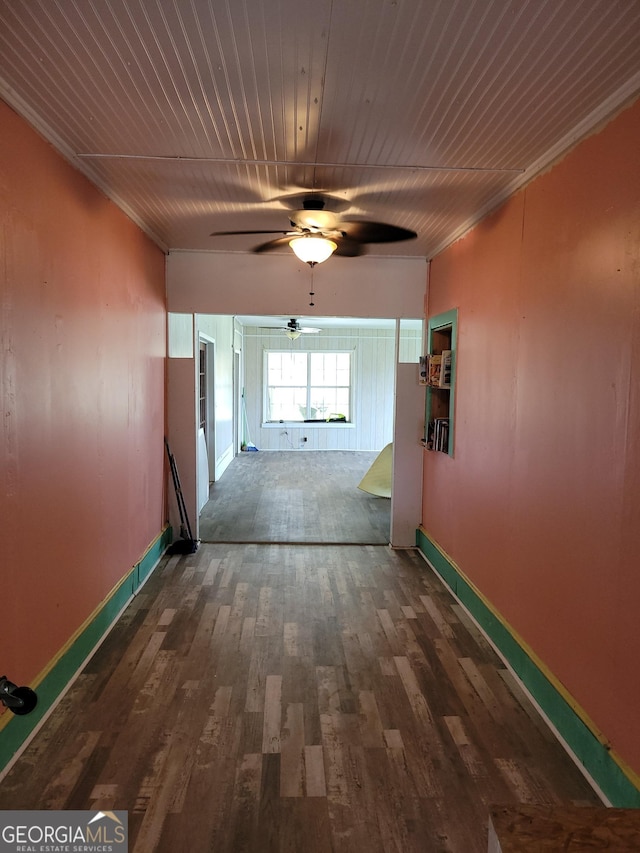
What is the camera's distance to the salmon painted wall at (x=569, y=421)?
189cm

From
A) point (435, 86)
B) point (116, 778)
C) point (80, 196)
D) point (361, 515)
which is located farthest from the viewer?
point (361, 515)

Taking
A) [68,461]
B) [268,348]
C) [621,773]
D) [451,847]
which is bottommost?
[451,847]

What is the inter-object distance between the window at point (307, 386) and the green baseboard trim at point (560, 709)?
718cm

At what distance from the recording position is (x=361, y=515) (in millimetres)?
6000

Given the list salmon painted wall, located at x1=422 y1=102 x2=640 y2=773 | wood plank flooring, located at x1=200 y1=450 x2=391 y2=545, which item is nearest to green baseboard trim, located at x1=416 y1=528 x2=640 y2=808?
salmon painted wall, located at x1=422 y1=102 x2=640 y2=773

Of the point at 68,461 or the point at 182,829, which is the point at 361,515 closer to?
the point at 68,461

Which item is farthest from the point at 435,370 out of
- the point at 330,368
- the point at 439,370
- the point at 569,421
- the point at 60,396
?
the point at 330,368

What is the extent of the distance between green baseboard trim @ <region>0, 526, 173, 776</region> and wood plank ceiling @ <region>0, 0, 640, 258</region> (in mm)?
2349

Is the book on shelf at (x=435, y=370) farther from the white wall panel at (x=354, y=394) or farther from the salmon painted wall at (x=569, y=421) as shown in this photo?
the white wall panel at (x=354, y=394)

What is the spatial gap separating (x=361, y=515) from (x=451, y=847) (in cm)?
424

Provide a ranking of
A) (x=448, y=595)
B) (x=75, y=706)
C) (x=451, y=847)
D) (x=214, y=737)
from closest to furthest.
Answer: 1. (x=451, y=847)
2. (x=214, y=737)
3. (x=75, y=706)
4. (x=448, y=595)

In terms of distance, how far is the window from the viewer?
1055 centimetres

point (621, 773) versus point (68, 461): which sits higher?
point (68, 461)

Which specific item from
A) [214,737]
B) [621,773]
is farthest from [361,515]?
[621,773]
